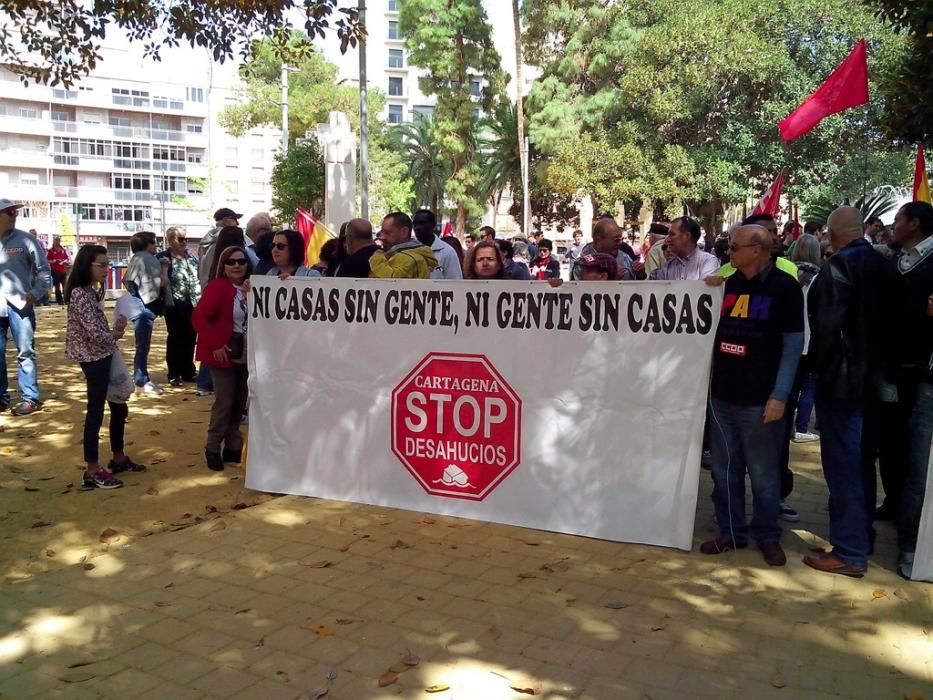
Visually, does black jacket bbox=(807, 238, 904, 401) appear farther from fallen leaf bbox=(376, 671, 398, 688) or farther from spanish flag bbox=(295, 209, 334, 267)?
spanish flag bbox=(295, 209, 334, 267)

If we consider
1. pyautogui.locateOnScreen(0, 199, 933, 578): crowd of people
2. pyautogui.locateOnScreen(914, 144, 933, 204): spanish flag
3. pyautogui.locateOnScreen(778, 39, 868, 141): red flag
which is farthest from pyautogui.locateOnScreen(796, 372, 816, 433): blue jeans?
pyautogui.locateOnScreen(778, 39, 868, 141): red flag

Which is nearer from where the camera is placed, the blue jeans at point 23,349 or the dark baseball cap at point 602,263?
the dark baseball cap at point 602,263

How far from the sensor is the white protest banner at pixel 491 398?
514 cm

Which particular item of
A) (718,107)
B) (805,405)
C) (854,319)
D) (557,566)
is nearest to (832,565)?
(854,319)

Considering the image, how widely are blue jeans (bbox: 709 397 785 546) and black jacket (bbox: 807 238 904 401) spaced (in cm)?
43

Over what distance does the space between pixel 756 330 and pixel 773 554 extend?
130 cm

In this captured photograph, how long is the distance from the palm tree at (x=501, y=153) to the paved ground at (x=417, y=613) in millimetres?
43135

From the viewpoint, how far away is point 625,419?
5242 mm

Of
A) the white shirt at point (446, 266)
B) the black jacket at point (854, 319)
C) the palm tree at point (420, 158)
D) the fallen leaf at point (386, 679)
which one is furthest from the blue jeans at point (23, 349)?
the palm tree at point (420, 158)

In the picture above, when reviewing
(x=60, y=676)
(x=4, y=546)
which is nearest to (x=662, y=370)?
(x=60, y=676)

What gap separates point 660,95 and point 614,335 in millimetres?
28398

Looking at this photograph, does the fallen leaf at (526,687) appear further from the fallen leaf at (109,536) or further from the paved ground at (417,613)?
the fallen leaf at (109,536)

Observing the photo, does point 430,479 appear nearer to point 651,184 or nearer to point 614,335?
point 614,335

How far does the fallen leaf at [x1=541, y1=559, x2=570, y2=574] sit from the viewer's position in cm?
489
